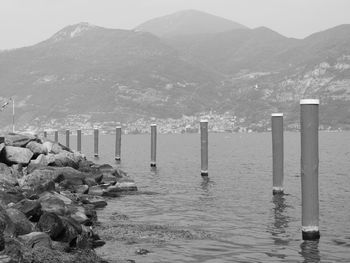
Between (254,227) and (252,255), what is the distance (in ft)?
11.5

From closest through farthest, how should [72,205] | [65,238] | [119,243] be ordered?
[65,238] → [119,243] → [72,205]

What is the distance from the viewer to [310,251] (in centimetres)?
1366

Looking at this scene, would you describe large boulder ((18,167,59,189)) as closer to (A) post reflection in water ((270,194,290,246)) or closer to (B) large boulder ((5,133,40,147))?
(B) large boulder ((5,133,40,147))

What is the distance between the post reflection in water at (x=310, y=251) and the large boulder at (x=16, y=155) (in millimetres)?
16155

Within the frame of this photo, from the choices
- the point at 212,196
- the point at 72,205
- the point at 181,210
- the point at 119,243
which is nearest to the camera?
the point at 119,243

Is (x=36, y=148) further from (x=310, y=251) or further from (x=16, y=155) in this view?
(x=310, y=251)

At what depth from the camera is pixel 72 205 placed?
1661 cm

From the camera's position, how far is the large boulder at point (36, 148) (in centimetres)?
2780

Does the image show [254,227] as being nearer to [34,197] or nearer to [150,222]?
[150,222]

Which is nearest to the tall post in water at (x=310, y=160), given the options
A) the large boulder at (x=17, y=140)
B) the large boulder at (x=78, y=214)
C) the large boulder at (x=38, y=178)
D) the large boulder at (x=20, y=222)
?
the large boulder at (x=78, y=214)

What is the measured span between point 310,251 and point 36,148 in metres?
18.3

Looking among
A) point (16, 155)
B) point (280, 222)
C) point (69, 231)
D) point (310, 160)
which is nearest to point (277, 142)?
point (280, 222)

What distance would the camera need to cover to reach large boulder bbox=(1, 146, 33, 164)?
2550 cm

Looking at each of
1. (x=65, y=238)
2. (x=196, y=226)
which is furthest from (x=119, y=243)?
(x=196, y=226)
